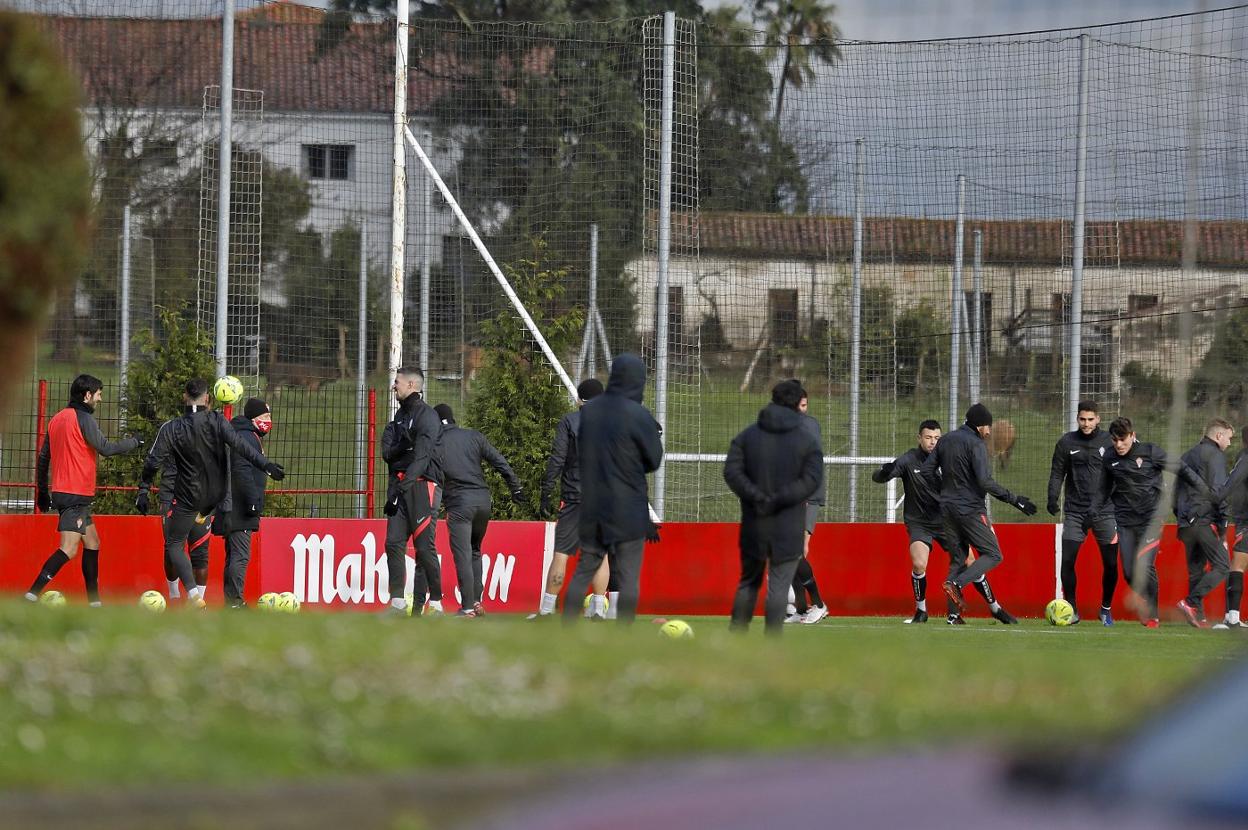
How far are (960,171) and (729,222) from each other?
2732 mm

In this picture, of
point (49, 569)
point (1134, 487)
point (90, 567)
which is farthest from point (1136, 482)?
point (49, 569)

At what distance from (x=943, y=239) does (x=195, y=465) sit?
9.86m

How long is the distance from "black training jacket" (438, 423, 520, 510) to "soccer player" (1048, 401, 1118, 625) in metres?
5.30

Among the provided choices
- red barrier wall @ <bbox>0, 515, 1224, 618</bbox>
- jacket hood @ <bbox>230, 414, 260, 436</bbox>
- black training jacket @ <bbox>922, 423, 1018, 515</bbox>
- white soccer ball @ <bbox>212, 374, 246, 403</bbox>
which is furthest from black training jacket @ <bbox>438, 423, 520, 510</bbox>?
black training jacket @ <bbox>922, 423, 1018, 515</bbox>

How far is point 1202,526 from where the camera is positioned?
17.1m

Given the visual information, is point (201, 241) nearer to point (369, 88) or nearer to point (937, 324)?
point (369, 88)

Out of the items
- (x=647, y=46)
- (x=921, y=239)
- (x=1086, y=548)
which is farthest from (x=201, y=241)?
(x=1086, y=548)

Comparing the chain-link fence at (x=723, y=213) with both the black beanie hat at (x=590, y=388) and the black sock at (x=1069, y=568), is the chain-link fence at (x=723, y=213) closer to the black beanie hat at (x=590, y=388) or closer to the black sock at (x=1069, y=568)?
the black sock at (x=1069, y=568)

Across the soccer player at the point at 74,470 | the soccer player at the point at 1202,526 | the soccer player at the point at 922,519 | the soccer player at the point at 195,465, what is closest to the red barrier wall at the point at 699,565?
the soccer player at the point at 1202,526

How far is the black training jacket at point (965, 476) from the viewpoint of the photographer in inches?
655

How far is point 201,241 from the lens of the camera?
20922mm

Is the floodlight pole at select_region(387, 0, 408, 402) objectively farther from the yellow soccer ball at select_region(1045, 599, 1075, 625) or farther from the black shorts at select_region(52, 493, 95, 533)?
the yellow soccer ball at select_region(1045, 599, 1075, 625)

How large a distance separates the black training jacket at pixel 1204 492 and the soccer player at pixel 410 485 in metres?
7.09

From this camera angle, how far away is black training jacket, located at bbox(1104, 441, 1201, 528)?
664 inches
